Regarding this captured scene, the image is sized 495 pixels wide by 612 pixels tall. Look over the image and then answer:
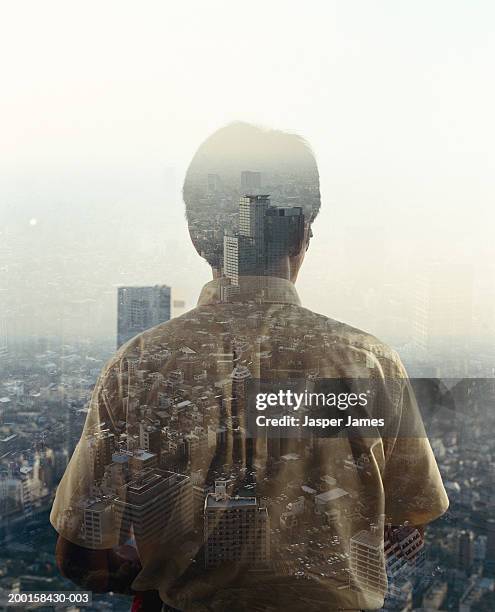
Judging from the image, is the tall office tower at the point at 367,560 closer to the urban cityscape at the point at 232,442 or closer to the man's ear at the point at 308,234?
the urban cityscape at the point at 232,442

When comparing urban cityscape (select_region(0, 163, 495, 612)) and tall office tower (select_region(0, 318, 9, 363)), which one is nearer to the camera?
urban cityscape (select_region(0, 163, 495, 612))

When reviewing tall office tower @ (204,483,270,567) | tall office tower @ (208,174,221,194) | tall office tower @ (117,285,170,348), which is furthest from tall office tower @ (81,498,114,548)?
tall office tower @ (208,174,221,194)

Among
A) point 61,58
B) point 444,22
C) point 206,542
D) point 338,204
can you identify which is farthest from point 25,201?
point 444,22

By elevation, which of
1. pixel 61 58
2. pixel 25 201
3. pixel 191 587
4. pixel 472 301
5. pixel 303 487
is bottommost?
pixel 191 587

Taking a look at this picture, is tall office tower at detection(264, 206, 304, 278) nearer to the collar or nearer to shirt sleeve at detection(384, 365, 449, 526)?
the collar

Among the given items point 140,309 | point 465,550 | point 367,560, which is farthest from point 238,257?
point 465,550

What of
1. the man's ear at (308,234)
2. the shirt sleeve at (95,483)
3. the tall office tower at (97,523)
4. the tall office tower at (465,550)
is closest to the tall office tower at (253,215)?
the man's ear at (308,234)

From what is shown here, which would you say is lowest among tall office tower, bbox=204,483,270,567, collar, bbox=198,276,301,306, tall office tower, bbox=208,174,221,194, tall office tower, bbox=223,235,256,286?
tall office tower, bbox=204,483,270,567

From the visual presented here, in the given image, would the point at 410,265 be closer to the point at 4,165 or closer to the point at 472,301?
the point at 472,301

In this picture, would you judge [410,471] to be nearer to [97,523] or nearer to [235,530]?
[235,530]
